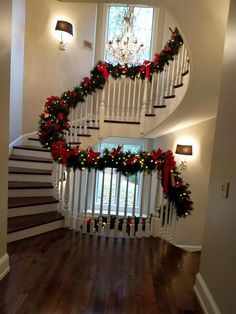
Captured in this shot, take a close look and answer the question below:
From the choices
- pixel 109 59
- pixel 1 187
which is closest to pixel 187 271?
pixel 1 187

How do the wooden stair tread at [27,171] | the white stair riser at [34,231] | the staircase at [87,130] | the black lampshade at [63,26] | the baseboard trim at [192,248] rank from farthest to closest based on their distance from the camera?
the black lampshade at [63,26]
the baseboard trim at [192,248]
the wooden stair tread at [27,171]
the staircase at [87,130]
the white stair riser at [34,231]

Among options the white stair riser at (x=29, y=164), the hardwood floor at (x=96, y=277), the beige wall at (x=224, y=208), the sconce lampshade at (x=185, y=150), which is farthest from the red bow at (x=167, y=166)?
the white stair riser at (x=29, y=164)

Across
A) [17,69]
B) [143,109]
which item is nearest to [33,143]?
[17,69]

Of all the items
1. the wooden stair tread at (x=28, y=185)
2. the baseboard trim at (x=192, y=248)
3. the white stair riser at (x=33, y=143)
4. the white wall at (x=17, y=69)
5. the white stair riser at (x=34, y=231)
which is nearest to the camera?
the white stair riser at (x=34, y=231)

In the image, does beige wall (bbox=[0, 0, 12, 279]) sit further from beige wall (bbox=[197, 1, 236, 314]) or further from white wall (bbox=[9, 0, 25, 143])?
white wall (bbox=[9, 0, 25, 143])

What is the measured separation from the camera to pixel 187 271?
261 cm

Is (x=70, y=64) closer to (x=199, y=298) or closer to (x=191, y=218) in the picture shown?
(x=191, y=218)

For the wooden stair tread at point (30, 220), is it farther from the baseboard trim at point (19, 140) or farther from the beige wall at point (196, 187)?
the beige wall at point (196, 187)

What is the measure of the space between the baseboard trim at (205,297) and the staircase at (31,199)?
1.91 metres

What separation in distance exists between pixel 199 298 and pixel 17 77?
453 cm

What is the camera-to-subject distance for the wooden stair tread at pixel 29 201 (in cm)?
324

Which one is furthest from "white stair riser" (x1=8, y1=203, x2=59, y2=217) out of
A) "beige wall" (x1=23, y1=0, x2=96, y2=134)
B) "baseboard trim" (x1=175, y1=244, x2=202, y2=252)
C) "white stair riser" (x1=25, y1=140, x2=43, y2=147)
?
"baseboard trim" (x1=175, y1=244, x2=202, y2=252)

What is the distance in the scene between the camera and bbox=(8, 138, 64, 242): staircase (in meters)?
3.07

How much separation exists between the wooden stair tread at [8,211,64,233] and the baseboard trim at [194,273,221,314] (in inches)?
74.7
